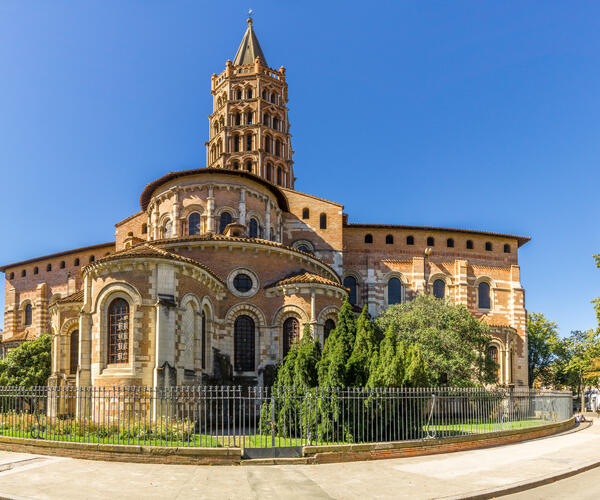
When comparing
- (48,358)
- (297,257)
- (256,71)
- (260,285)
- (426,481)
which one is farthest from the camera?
(256,71)

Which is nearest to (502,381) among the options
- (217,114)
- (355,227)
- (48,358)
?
(355,227)

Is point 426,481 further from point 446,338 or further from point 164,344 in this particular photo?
point 446,338

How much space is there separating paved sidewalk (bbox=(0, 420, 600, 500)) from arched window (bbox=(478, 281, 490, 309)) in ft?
91.0

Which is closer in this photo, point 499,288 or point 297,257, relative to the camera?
point 297,257

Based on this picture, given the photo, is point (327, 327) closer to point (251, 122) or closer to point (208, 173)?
point (208, 173)

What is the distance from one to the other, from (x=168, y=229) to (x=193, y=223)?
5.96 feet

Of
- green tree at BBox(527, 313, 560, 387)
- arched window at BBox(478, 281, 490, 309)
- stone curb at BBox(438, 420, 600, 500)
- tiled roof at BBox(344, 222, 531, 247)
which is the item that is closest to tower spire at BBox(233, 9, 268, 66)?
tiled roof at BBox(344, 222, 531, 247)

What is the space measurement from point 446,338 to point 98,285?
17.9 meters

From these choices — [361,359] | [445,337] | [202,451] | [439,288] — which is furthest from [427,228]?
[202,451]

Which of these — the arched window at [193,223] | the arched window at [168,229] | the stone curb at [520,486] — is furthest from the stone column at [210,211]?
the stone curb at [520,486]

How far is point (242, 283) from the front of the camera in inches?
1130

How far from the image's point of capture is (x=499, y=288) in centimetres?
4353

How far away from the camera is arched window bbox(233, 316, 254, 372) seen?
27.9 m

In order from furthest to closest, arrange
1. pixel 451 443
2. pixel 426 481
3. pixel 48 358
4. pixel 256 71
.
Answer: pixel 256 71, pixel 48 358, pixel 451 443, pixel 426 481
